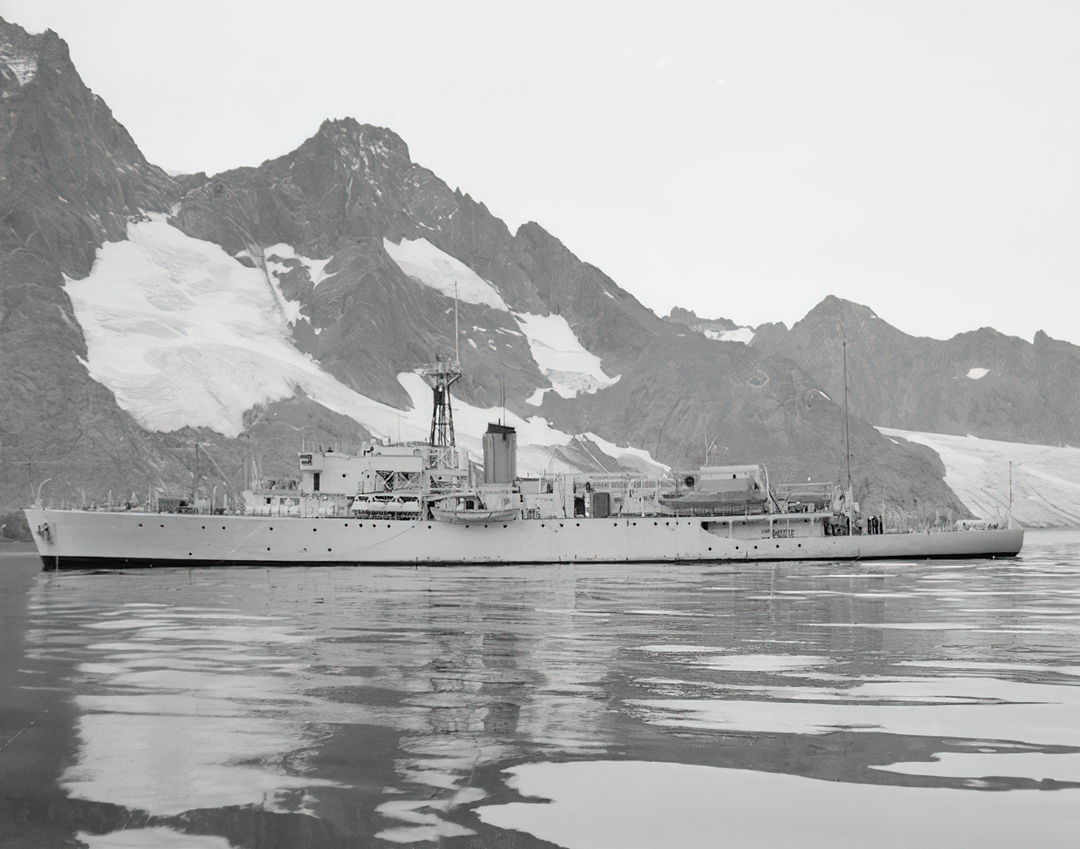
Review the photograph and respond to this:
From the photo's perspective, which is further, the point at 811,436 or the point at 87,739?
the point at 811,436

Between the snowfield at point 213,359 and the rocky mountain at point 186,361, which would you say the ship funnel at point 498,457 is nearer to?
the rocky mountain at point 186,361

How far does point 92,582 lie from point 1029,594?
107 ft

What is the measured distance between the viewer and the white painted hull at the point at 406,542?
47906mm

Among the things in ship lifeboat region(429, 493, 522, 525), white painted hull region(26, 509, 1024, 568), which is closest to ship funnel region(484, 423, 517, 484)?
ship lifeboat region(429, 493, 522, 525)

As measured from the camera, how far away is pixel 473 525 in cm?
5094

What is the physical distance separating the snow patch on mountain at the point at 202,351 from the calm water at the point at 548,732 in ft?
385

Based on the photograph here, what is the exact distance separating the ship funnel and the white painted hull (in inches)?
318

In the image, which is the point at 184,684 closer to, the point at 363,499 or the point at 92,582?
the point at 92,582

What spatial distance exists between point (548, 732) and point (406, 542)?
41989 millimetres

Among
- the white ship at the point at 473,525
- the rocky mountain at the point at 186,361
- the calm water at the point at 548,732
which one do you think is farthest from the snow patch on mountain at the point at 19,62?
the calm water at the point at 548,732

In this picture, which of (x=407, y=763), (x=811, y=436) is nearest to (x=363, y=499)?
(x=407, y=763)

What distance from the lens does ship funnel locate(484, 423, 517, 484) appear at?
5872cm

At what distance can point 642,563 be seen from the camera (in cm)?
5091

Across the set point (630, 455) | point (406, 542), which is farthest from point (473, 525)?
point (630, 455)
